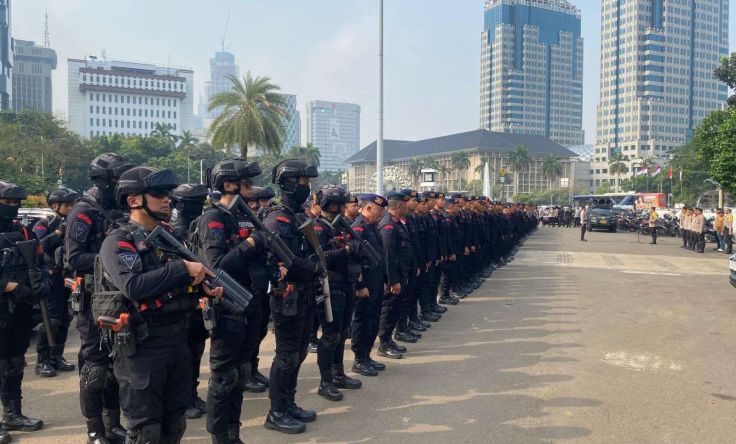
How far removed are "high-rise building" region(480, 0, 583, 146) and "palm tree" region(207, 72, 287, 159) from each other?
560 ft

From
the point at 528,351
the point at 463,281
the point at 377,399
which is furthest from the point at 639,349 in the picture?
the point at 463,281

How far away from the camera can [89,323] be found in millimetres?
4602

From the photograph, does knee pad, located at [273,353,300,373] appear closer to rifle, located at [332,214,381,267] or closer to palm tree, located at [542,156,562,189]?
rifle, located at [332,214,381,267]

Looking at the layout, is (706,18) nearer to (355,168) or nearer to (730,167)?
(355,168)

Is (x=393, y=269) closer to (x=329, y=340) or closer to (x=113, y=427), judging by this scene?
(x=329, y=340)

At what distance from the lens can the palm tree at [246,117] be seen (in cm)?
→ 2695

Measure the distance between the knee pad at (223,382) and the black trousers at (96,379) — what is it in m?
0.77

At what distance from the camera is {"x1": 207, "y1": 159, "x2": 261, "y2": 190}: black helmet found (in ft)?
14.5

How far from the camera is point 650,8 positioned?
6088 inches

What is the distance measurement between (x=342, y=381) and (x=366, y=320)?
757 mm

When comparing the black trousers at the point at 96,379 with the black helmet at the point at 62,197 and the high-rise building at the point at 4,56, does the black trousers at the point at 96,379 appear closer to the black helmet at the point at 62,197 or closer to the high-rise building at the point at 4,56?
the black helmet at the point at 62,197

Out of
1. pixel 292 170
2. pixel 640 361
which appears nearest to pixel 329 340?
pixel 292 170

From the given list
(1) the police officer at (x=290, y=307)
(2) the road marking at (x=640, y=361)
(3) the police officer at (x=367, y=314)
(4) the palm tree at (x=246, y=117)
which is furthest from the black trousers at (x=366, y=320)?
(4) the palm tree at (x=246, y=117)

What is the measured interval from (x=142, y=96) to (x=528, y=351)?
565 ft
